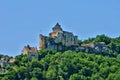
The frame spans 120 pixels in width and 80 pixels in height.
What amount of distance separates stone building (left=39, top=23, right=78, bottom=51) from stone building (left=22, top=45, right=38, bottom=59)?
1.99m

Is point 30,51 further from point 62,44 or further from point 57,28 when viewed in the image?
point 57,28

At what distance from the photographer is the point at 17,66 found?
107625 mm

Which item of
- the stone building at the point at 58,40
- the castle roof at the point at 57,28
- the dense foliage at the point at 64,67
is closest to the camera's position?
the dense foliage at the point at 64,67

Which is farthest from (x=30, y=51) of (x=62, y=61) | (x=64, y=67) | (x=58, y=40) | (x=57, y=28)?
(x=57, y=28)

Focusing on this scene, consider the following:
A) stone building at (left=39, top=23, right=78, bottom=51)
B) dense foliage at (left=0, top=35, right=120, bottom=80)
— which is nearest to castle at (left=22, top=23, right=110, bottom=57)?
stone building at (left=39, top=23, right=78, bottom=51)

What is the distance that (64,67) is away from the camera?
107 metres

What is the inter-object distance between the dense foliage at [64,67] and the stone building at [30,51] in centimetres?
76

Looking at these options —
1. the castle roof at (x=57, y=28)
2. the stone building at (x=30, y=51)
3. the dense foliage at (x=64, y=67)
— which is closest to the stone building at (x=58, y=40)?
the castle roof at (x=57, y=28)

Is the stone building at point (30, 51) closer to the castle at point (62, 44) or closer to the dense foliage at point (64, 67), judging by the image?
the castle at point (62, 44)

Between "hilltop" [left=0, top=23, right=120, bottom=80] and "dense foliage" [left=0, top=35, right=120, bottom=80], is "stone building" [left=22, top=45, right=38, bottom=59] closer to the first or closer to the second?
"hilltop" [left=0, top=23, right=120, bottom=80]

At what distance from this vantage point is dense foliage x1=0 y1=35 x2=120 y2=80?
341 feet

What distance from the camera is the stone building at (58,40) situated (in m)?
116

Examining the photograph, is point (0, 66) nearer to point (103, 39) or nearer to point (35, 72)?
point (35, 72)

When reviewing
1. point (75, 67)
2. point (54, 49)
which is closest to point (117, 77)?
point (75, 67)
